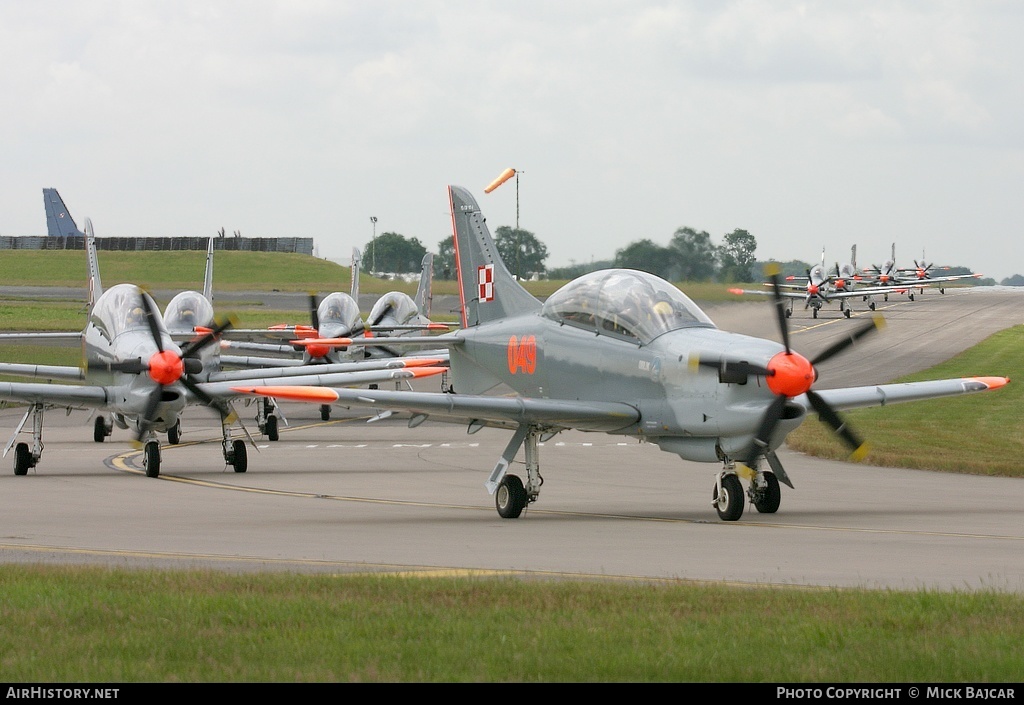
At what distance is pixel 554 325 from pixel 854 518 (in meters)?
4.73

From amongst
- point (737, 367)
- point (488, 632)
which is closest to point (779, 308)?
point (737, 367)

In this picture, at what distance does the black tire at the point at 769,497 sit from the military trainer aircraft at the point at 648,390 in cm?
1

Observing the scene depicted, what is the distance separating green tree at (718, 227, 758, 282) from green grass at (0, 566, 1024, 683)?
13720 mm

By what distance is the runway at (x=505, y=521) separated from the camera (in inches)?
511

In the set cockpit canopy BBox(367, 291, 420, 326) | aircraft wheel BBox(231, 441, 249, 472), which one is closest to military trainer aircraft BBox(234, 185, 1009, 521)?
aircraft wheel BBox(231, 441, 249, 472)

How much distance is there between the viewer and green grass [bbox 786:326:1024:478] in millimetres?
25109

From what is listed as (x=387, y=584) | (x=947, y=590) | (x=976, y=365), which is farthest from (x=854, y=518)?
(x=976, y=365)

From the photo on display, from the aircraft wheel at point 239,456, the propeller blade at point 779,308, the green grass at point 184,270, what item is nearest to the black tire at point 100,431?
the aircraft wheel at point 239,456

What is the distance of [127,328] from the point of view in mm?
24969

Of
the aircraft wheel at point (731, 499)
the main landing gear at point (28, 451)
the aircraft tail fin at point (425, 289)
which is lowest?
the aircraft wheel at point (731, 499)

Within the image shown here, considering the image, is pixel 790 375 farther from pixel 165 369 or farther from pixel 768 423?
pixel 165 369

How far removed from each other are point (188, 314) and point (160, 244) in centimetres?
13513

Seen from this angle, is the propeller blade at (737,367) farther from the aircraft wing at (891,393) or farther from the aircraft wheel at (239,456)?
the aircraft wheel at (239,456)

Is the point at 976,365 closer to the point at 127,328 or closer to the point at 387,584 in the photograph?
the point at 127,328
